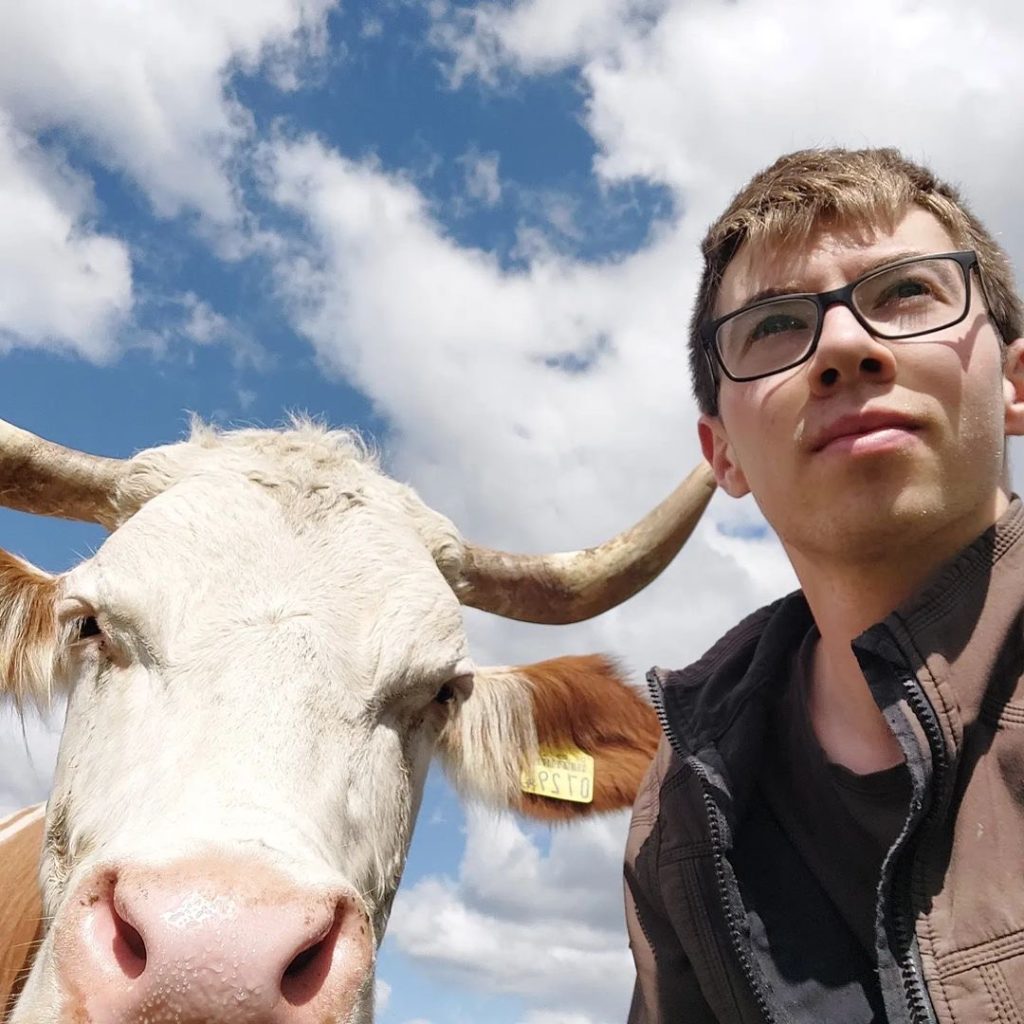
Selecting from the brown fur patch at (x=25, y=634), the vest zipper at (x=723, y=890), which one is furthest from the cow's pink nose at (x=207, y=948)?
the brown fur patch at (x=25, y=634)

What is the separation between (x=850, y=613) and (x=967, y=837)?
0.62 metres

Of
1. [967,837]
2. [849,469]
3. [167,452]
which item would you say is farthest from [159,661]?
[967,837]

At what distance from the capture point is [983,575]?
226 centimetres

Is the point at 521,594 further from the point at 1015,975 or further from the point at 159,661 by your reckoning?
the point at 1015,975

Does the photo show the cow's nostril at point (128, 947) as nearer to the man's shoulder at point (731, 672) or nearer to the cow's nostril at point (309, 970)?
the cow's nostril at point (309, 970)

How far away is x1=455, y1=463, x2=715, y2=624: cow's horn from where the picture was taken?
4.06 m

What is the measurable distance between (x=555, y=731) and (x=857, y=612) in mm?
1919

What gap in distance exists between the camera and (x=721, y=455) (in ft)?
10.5

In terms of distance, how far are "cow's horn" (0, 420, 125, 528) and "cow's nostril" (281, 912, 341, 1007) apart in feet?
7.57

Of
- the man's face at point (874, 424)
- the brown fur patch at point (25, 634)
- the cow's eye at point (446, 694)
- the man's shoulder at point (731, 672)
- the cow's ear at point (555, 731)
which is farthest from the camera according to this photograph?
the cow's ear at point (555, 731)

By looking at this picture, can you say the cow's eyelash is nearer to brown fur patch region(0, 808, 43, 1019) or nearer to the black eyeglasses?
brown fur patch region(0, 808, 43, 1019)

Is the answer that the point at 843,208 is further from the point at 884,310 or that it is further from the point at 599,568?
the point at 599,568

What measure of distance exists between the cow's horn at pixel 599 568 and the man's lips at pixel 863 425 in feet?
5.73

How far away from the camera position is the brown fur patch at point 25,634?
3.53m
